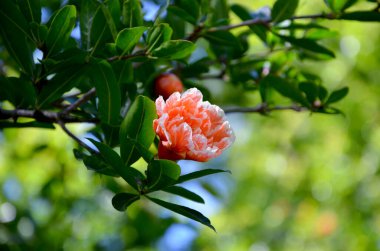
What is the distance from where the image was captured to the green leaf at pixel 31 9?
892 mm

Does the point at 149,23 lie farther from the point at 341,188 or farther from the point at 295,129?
the point at 295,129

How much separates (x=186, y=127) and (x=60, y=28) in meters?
0.26

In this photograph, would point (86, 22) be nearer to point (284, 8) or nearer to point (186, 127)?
point (186, 127)

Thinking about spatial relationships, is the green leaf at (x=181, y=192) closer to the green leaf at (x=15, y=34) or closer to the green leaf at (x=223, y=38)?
the green leaf at (x=15, y=34)

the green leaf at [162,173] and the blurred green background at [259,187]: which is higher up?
the green leaf at [162,173]

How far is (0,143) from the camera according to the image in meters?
2.30

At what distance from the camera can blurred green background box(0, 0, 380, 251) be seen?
199cm

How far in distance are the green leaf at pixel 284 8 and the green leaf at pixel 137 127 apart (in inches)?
17.5

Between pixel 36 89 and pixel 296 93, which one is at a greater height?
pixel 36 89

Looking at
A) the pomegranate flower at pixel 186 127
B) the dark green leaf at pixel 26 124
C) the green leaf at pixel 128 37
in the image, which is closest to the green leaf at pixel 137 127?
the pomegranate flower at pixel 186 127

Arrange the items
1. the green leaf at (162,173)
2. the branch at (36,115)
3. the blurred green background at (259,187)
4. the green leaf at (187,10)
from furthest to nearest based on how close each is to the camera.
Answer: the blurred green background at (259,187), the green leaf at (187,10), the branch at (36,115), the green leaf at (162,173)

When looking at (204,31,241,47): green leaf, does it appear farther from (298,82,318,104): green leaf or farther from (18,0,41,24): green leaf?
(18,0,41,24): green leaf

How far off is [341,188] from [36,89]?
2.38 meters

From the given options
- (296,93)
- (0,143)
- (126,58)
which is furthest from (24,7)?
(0,143)
